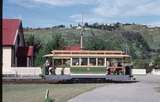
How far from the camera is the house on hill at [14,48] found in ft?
189

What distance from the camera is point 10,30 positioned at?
199ft

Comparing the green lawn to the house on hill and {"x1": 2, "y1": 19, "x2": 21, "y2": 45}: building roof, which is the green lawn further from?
{"x1": 2, "y1": 19, "x2": 21, "y2": 45}: building roof

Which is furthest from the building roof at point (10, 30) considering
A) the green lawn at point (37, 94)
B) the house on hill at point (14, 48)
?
the green lawn at point (37, 94)

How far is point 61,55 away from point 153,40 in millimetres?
137706

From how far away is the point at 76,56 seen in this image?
130 ft

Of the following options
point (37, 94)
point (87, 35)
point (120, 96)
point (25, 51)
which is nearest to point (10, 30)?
point (25, 51)

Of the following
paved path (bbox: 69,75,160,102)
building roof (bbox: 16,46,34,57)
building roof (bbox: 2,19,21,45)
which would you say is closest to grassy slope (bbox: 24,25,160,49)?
building roof (bbox: 2,19,21,45)

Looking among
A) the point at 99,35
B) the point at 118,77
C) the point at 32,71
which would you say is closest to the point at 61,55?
the point at 118,77

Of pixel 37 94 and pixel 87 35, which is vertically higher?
pixel 87 35

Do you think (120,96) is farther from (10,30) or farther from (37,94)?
(10,30)

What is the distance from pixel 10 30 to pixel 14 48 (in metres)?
2.50

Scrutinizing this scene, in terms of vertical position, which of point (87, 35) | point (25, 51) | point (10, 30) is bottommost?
point (25, 51)

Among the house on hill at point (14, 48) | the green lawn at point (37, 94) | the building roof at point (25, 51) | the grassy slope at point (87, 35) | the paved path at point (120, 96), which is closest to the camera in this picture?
the paved path at point (120, 96)

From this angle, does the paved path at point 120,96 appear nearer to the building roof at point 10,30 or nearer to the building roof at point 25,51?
the building roof at point 10,30
